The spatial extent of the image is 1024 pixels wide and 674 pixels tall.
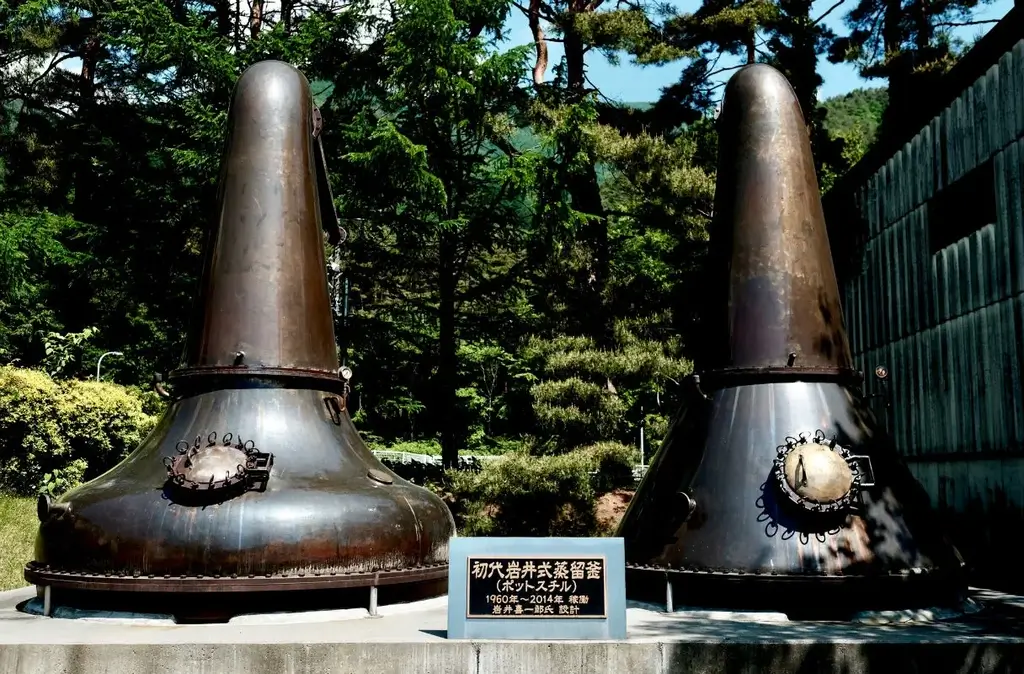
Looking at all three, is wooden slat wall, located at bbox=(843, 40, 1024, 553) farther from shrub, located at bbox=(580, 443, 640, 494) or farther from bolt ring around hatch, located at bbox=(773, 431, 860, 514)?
shrub, located at bbox=(580, 443, 640, 494)

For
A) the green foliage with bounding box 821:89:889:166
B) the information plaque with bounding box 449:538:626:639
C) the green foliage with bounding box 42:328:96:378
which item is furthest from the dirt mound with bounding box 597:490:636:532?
the green foliage with bounding box 42:328:96:378

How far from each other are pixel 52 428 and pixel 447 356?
881cm

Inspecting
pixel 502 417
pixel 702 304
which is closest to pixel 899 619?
pixel 702 304

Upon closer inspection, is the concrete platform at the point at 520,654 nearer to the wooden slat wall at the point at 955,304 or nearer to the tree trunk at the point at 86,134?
the wooden slat wall at the point at 955,304

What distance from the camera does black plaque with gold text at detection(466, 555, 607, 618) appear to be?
634cm

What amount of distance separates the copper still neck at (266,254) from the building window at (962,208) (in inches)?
331

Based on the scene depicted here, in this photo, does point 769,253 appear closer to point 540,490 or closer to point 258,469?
point 258,469

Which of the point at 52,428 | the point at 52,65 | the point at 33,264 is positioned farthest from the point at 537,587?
the point at 52,65

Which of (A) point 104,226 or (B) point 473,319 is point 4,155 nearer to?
(A) point 104,226

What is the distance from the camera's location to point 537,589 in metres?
6.38

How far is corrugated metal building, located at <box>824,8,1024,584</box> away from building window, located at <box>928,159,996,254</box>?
0.06 feet

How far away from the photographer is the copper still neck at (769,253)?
8148 mm

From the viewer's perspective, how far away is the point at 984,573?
38.4ft

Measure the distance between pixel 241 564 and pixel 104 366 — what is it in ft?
78.9
